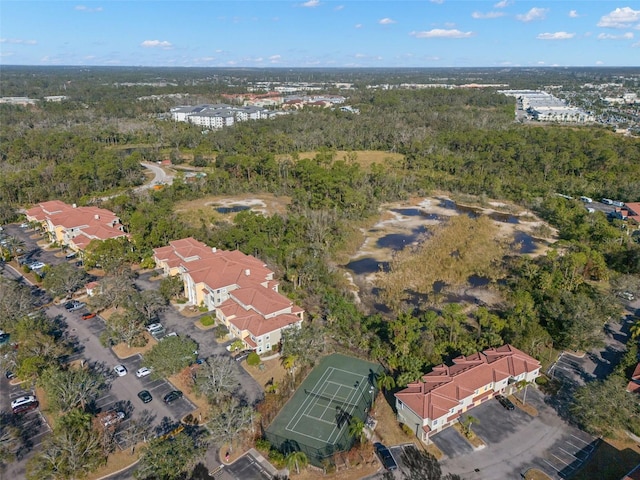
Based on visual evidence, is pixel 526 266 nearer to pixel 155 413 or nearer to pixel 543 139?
pixel 155 413

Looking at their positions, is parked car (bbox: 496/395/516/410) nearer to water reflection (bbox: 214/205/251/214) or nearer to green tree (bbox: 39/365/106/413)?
green tree (bbox: 39/365/106/413)

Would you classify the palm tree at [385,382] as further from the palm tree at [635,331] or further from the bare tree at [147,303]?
the palm tree at [635,331]

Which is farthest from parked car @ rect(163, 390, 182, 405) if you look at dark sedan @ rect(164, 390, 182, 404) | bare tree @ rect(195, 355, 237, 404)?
bare tree @ rect(195, 355, 237, 404)

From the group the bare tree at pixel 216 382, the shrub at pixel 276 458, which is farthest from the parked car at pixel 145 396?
the shrub at pixel 276 458

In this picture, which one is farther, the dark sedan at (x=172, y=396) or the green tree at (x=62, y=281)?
the green tree at (x=62, y=281)

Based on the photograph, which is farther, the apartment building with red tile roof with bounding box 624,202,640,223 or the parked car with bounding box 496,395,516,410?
the apartment building with red tile roof with bounding box 624,202,640,223

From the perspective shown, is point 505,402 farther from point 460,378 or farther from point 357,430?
point 357,430

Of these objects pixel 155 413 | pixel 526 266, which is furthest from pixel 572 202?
pixel 155 413
